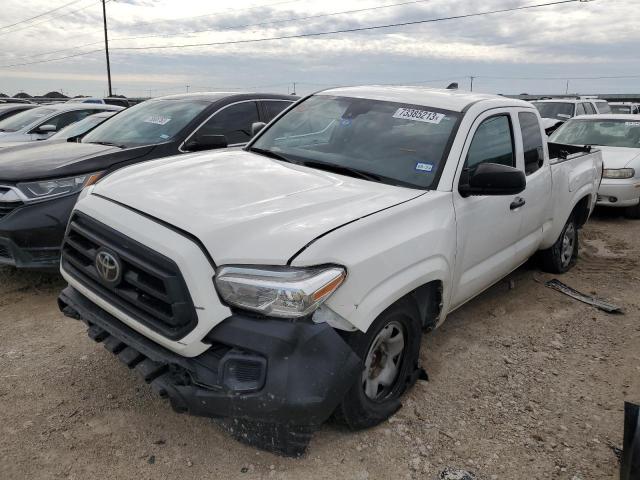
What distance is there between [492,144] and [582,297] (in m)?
2.17

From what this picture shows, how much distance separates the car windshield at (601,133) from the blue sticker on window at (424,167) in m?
7.20

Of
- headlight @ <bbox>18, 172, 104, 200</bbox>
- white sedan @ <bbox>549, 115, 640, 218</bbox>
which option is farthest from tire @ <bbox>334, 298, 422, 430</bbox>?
white sedan @ <bbox>549, 115, 640, 218</bbox>

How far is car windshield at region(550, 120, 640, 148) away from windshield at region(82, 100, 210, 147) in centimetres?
679

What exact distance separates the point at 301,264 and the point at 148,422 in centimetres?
136

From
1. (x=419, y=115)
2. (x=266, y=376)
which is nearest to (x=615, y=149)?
(x=419, y=115)

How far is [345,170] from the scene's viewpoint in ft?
11.0

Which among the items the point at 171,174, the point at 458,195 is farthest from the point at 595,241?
the point at 171,174

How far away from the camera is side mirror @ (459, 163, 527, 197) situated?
3.11 meters

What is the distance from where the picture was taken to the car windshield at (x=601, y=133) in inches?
357

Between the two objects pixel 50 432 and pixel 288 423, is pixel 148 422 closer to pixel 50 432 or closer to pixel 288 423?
pixel 50 432

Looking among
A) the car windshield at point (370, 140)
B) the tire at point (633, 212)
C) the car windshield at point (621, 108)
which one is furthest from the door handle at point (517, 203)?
the car windshield at point (621, 108)

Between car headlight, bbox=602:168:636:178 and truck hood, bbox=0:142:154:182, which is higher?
truck hood, bbox=0:142:154:182

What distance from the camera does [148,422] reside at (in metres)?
2.87

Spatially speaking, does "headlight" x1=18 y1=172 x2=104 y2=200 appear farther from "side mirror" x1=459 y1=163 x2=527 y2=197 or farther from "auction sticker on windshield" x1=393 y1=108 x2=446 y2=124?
"side mirror" x1=459 y1=163 x2=527 y2=197
